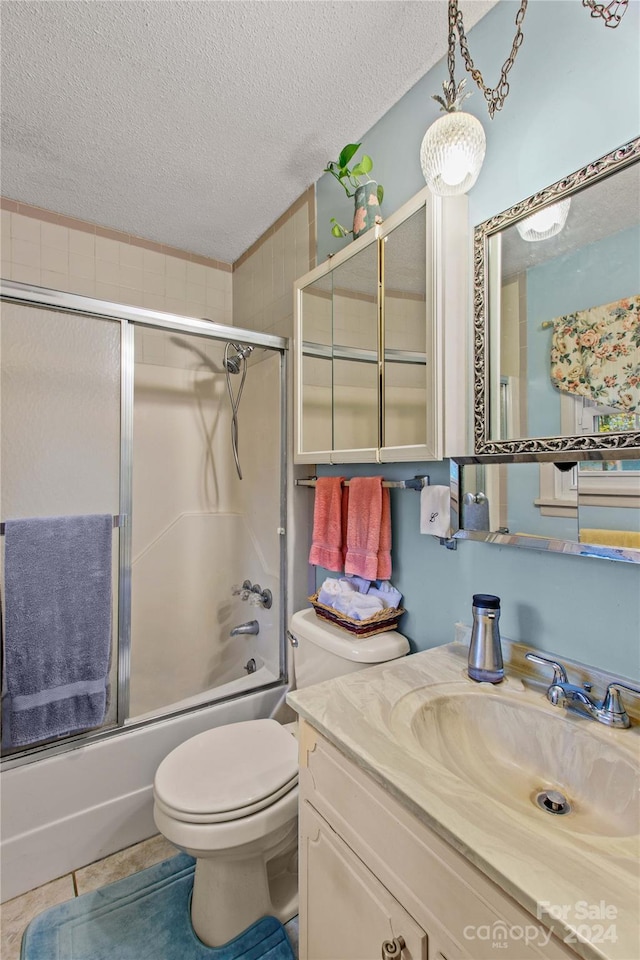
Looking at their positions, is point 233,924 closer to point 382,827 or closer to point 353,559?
point 382,827

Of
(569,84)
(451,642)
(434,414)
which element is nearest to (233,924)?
(451,642)

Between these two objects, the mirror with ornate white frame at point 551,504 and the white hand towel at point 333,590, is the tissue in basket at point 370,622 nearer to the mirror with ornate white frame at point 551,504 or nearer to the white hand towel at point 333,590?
the white hand towel at point 333,590

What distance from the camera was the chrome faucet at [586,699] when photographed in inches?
31.2

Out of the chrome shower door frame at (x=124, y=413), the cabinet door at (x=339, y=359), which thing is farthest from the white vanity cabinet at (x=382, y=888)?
the chrome shower door frame at (x=124, y=413)

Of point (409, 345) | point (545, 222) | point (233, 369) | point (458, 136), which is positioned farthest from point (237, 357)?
point (545, 222)

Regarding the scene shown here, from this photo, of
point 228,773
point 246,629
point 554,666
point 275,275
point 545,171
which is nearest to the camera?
point 554,666

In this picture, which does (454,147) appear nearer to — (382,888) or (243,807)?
(382,888)

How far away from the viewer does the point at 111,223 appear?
7.01 feet

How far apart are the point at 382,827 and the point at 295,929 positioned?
2.87 feet

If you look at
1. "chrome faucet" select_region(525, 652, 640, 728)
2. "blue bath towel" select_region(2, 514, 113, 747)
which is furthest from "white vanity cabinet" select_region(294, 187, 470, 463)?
"blue bath towel" select_region(2, 514, 113, 747)

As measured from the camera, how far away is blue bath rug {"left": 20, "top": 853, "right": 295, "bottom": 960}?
114 centimetres

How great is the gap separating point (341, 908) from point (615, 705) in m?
0.63

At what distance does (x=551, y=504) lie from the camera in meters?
0.95

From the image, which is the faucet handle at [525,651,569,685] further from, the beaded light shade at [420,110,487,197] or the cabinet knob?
the beaded light shade at [420,110,487,197]
